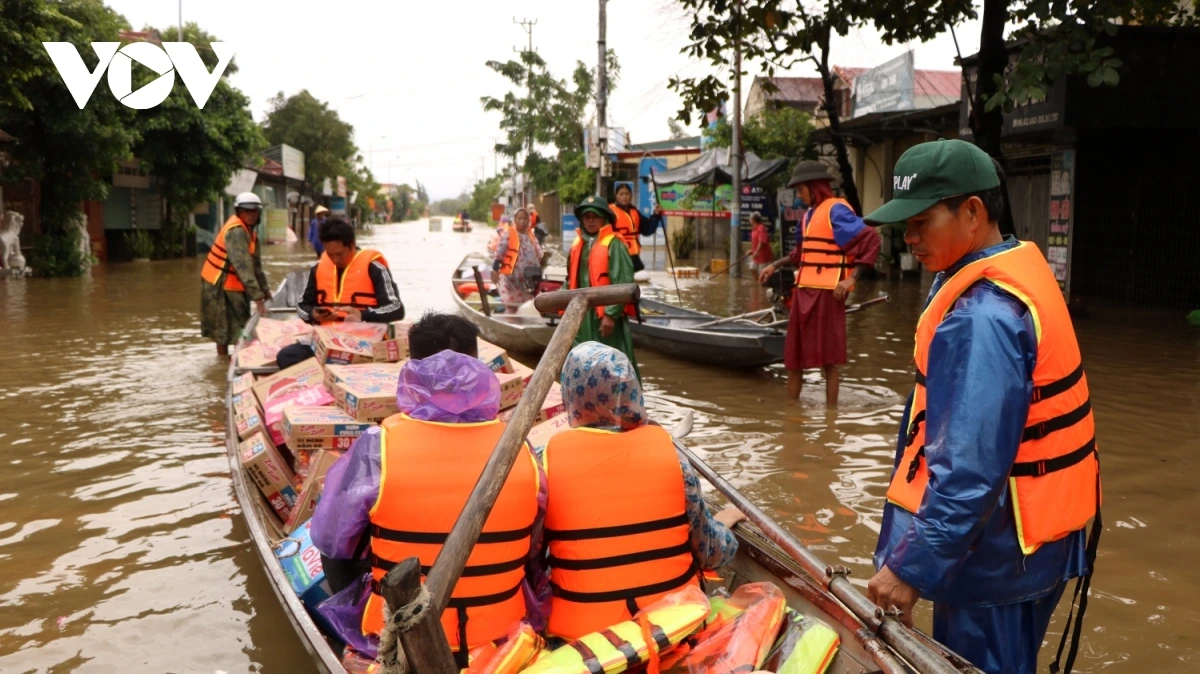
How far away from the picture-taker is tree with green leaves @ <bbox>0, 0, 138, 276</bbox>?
17750 millimetres

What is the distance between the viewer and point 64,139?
1916 cm

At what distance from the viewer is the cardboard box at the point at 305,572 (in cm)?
349

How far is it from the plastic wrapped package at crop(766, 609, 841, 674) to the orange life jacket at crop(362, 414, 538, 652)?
2.56ft

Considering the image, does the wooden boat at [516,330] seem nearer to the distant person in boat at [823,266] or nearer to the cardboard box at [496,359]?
the distant person in boat at [823,266]

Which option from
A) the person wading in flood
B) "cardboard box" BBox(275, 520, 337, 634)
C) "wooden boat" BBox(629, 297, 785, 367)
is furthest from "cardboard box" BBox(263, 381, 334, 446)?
"wooden boat" BBox(629, 297, 785, 367)

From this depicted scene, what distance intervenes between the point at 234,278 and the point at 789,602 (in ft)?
24.5

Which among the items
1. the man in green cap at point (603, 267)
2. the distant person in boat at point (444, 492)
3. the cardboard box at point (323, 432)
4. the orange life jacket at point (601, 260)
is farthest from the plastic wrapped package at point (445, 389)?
the orange life jacket at point (601, 260)

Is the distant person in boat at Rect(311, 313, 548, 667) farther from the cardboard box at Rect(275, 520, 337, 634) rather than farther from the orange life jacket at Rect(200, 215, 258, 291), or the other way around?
the orange life jacket at Rect(200, 215, 258, 291)

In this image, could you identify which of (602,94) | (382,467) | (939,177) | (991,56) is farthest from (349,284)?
(602,94)

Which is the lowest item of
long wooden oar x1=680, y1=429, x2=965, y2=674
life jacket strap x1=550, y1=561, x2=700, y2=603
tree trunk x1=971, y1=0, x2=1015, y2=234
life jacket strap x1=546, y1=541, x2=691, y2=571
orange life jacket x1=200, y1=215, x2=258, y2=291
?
life jacket strap x1=550, y1=561, x2=700, y2=603

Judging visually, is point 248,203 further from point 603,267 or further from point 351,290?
point 603,267

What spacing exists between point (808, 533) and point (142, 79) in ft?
74.3

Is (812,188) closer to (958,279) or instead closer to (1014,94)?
(1014,94)

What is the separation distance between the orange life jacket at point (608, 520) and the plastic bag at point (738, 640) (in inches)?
7.5
